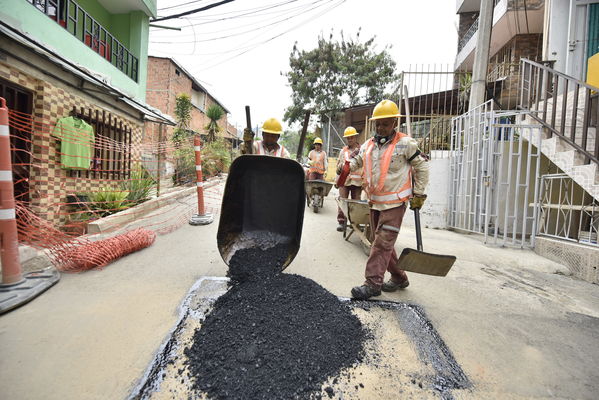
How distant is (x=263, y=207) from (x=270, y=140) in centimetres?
111

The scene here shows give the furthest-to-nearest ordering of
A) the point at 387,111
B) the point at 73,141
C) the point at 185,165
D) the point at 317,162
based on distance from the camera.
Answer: the point at 185,165, the point at 317,162, the point at 73,141, the point at 387,111

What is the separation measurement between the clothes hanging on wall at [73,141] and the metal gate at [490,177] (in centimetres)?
760

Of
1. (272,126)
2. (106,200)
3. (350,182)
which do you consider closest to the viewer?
(272,126)

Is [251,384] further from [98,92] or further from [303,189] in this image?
[98,92]

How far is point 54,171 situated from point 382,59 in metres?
23.2

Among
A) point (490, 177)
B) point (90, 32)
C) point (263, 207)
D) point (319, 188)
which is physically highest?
point (90, 32)

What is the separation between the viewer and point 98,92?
21.2 ft

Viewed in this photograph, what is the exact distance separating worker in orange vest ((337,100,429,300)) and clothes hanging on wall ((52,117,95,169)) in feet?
18.7

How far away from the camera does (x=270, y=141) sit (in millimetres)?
3781

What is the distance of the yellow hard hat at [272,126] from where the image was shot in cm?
364

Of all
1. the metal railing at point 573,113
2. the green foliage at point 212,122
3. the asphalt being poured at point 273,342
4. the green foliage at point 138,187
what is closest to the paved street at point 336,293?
the asphalt being poured at point 273,342

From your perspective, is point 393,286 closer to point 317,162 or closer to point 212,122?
point 317,162

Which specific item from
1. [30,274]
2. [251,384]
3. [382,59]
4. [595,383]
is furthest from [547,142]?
[382,59]

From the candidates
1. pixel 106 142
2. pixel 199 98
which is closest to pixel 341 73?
pixel 199 98
